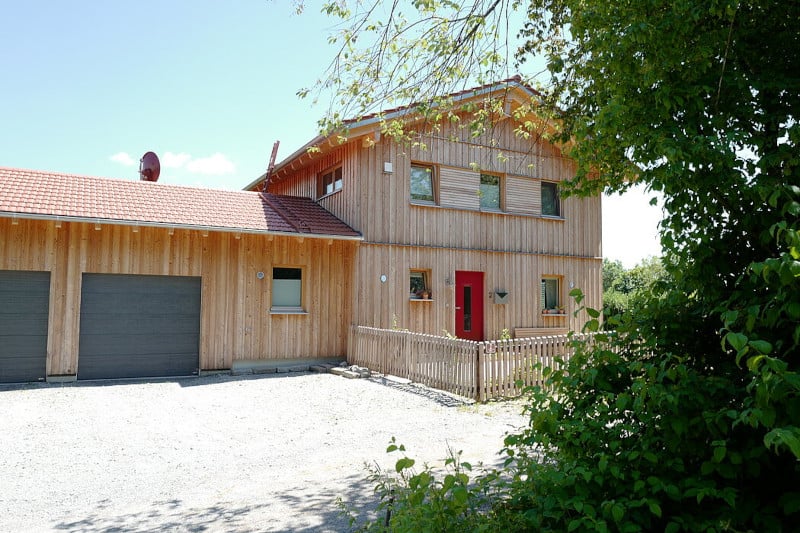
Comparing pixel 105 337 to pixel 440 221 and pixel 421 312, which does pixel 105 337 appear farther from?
pixel 440 221

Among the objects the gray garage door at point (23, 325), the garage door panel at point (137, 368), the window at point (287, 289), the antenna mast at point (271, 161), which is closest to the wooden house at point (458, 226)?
the antenna mast at point (271, 161)

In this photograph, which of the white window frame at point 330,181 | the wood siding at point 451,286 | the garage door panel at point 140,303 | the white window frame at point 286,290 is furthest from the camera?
the white window frame at point 330,181

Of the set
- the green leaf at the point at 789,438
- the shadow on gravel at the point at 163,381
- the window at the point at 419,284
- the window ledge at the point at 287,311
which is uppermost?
the window at the point at 419,284

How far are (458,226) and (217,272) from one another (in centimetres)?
648

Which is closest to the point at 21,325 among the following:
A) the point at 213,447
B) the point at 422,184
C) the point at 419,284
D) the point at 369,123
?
the point at 213,447

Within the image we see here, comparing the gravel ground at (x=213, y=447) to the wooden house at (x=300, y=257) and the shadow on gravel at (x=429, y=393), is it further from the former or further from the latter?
the wooden house at (x=300, y=257)

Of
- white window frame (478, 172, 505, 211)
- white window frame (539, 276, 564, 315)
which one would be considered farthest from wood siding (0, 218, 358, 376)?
white window frame (539, 276, 564, 315)

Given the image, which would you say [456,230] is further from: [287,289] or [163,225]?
[163,225]

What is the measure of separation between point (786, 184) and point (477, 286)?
12146 mm

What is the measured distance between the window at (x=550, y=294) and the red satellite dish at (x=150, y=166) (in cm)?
1261

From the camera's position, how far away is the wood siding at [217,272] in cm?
1072

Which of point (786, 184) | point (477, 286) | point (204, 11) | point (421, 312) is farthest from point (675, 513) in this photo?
point (477, 286)

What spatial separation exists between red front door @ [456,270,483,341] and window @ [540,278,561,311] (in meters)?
2.44

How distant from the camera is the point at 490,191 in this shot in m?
15.4
